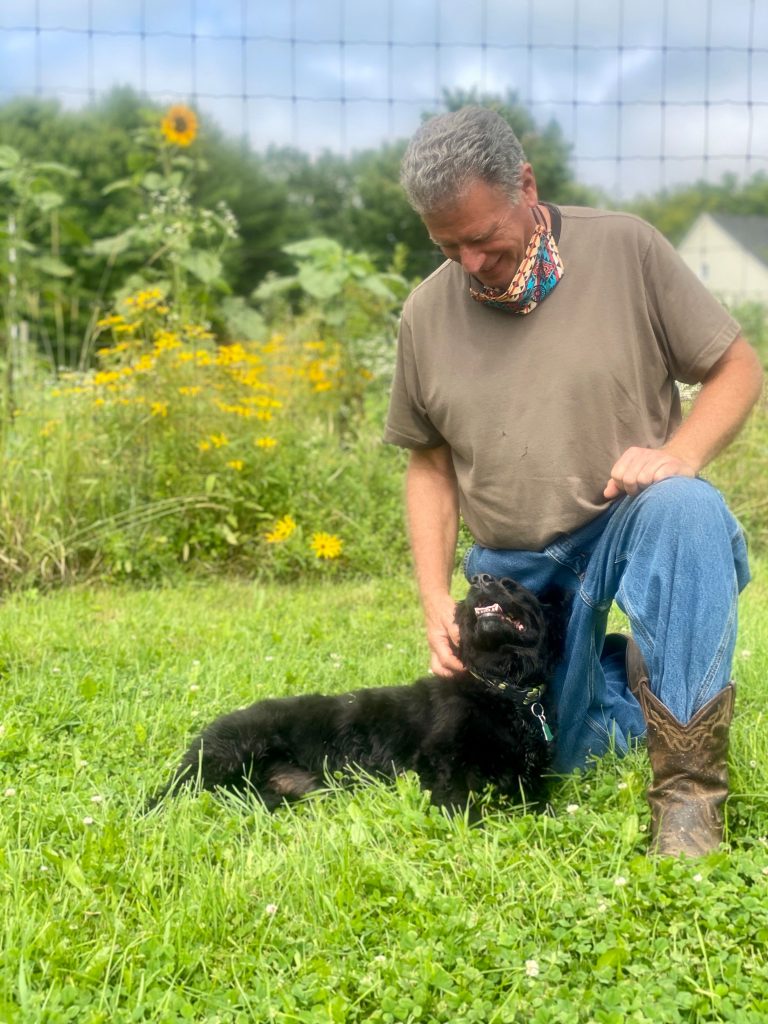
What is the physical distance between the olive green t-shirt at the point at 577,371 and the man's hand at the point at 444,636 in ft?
0.85

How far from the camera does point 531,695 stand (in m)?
3.04

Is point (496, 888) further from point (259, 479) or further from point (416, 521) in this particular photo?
point (259, 479)

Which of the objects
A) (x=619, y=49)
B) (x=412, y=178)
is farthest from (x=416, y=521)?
(x=619, y=49)

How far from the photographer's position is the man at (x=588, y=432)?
2451 millimetres

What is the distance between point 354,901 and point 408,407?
1.50 m

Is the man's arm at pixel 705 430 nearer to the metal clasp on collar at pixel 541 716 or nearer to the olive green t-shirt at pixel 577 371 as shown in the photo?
the olive green t-shirt at pixel 577 371

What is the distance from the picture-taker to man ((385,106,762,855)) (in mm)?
2451

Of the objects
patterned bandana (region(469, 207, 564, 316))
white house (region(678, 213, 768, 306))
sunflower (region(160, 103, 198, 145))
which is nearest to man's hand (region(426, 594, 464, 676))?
patterned bandana (region(469, 207, 564, 316))

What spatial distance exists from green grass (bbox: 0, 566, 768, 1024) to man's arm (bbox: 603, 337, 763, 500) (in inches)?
29.1

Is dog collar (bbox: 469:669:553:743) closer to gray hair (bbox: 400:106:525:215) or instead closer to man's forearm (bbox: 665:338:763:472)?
man's forearm (bbox: 665:338:763:472)

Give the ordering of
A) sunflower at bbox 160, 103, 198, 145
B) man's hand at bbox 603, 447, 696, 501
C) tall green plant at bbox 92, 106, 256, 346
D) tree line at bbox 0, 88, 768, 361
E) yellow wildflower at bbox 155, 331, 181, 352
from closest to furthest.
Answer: man's hand at bbox 603, 447, 696, 501
yellow wildflower at bbox 155, 331, 181, 352
tall green plant at bbox 92, 106, 256, 346
sunflower at bbox 160, 103, 198, 145
tree line at bbox 0, 88, 768, 361

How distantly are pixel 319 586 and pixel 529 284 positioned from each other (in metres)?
2.72

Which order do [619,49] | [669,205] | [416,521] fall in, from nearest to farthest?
1. [416,521]
2. [619,49]
3. [669,205]

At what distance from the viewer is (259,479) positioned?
Answer: 5.65 m
